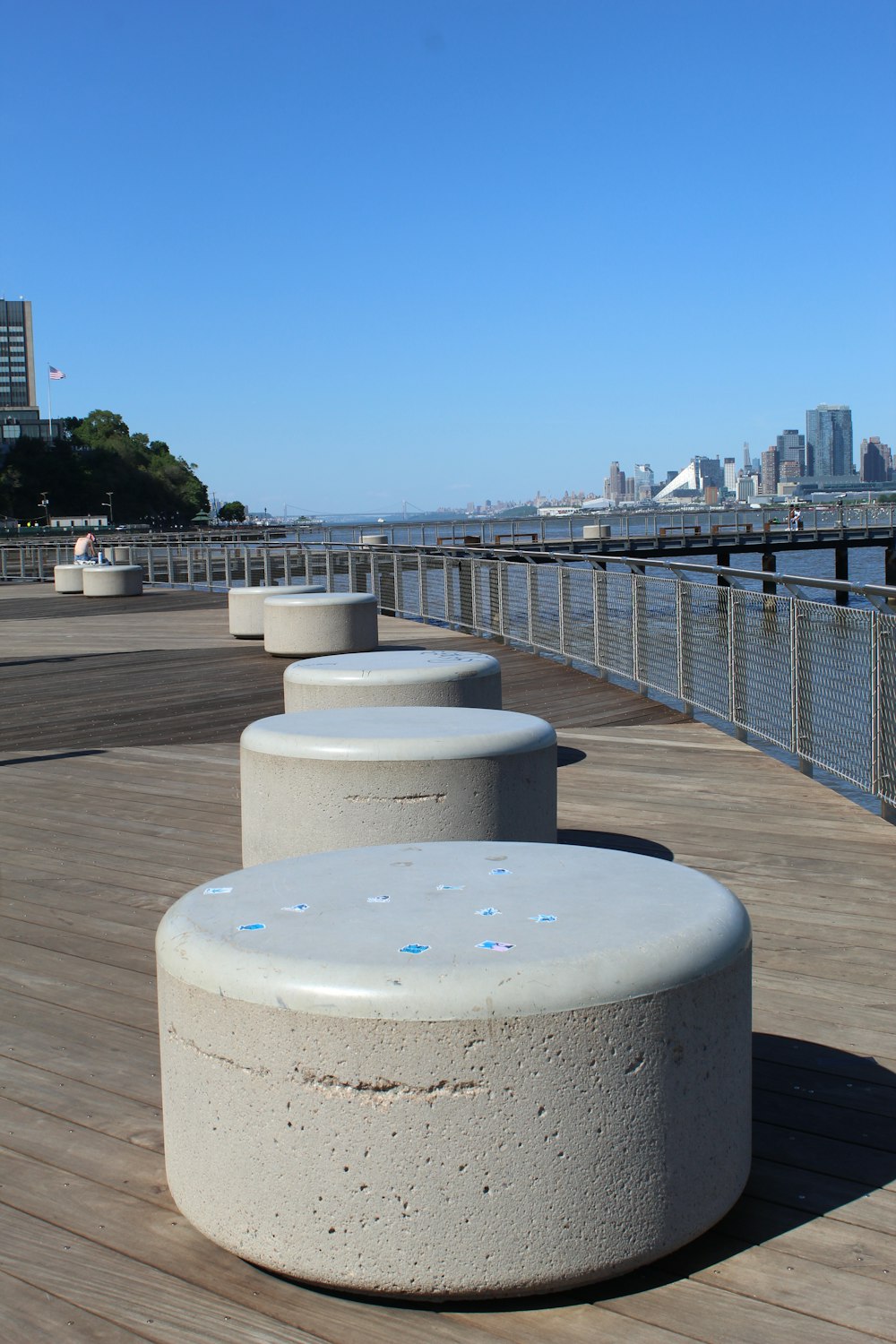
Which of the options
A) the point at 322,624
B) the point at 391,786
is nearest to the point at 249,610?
the point at 322,624

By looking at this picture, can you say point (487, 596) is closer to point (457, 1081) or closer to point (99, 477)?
point (457, 1081)

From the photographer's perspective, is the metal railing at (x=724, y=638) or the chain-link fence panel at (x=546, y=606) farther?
the chain-link fence panel at (x=546, y=606)

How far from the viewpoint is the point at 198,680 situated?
14.0m

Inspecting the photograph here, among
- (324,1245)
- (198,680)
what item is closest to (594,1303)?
(324,1245)

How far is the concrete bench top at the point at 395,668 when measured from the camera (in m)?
7.41

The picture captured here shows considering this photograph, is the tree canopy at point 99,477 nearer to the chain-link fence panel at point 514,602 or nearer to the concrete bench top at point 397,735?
the chain-link fence panel at point 514,602

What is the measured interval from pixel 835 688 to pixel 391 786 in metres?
4.14

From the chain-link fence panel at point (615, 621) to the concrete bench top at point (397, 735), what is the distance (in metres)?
6.70

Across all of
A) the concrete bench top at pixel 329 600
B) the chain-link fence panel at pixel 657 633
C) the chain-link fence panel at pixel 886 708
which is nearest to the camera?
the chain-link fence panel at pixel 886 708

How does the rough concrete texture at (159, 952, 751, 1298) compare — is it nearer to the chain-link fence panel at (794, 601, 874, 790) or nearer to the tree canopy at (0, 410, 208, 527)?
the chain-link fence panel at (794, 601, 874, 790)

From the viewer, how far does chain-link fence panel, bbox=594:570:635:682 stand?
12852mm

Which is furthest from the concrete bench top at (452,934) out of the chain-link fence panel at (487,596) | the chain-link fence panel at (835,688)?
the chain-link fence panel at (487,596)

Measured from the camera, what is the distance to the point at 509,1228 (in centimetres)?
271

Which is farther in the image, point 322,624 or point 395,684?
point 322,624
